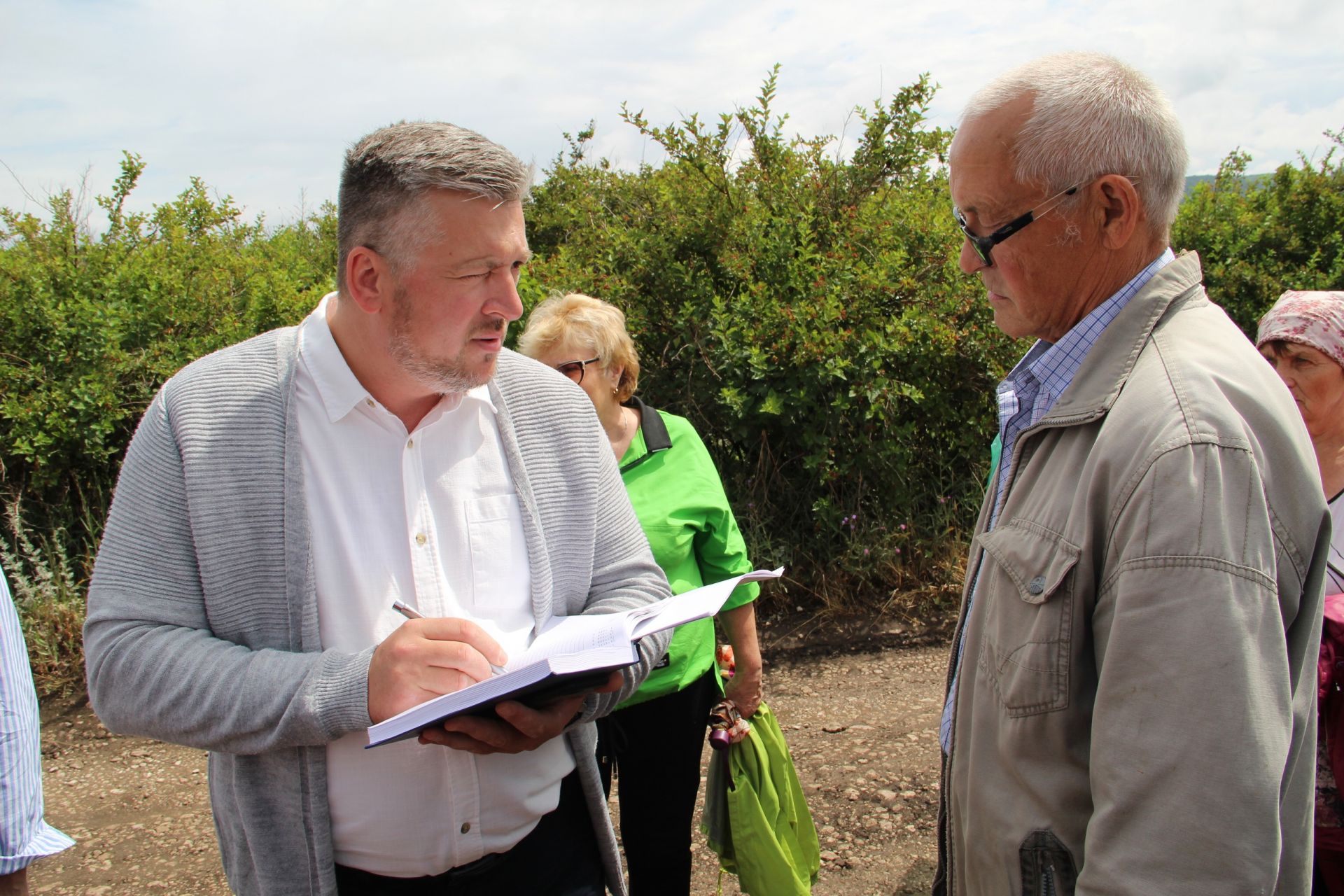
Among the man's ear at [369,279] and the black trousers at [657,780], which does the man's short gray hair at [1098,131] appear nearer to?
the man's ear at [369,279]

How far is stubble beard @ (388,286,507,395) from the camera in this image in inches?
70.4

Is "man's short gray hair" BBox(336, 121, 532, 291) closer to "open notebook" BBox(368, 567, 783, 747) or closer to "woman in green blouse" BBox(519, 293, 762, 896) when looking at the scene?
"open notebook" BBox(368, 567, 783, 747)

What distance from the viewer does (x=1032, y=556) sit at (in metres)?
1.46

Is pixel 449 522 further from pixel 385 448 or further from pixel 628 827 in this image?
pixel 628 827

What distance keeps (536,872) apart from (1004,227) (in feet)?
5.12

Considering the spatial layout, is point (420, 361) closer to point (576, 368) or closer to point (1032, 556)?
point (1032, 556)

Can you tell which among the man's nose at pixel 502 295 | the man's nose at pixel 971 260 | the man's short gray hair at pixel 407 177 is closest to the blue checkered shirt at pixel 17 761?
the man's short gray hair at pixel 407 177

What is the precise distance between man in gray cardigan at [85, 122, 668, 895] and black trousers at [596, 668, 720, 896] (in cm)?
89

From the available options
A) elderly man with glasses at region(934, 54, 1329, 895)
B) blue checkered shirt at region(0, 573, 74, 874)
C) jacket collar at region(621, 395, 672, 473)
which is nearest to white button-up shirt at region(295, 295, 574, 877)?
blue checkered shirt at region(0, 573, 74, 874)

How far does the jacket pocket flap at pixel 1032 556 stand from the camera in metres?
1.40

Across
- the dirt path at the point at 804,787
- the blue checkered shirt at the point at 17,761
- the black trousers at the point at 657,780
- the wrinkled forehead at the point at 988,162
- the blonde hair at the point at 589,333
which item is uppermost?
the wrinkled forehead at the point at 988,162

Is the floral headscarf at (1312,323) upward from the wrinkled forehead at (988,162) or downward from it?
downward

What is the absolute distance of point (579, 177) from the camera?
22.9 ft

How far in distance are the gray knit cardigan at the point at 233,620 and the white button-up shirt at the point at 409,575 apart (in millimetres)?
52
